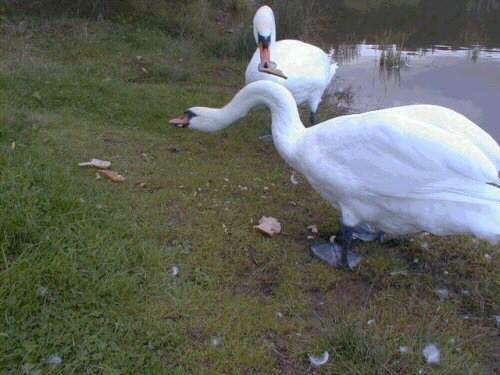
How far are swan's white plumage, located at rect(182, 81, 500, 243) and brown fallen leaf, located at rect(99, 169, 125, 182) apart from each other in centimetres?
143

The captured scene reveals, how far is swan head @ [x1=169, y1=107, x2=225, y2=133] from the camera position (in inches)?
170

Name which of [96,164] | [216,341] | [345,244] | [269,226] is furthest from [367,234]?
[96,164]

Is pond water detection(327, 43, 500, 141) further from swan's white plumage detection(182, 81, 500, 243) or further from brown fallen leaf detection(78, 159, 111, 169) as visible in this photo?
swan's white plumage detection(182, 81, 500, 243)

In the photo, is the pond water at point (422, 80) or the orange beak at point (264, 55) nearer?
the orange beak at point (264, 55)

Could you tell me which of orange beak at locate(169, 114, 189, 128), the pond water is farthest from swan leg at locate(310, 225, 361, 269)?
the pond water

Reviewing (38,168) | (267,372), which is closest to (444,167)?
(267,372)

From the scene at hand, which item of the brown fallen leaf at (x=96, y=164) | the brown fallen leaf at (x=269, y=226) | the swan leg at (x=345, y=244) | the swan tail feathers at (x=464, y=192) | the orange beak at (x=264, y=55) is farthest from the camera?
the orange beak at (x=264, y=55)

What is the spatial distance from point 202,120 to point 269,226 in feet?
3.17

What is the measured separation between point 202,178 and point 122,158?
774 millimetres

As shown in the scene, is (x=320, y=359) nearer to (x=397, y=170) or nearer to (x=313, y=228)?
(x=397, y=170)

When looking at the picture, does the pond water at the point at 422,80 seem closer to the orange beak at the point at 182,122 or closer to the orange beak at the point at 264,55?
the orange beak at the point at 264,55

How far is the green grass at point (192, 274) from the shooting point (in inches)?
109

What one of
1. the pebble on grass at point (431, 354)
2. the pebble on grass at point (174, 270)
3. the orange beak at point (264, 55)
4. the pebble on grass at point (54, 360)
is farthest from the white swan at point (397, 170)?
the orange beak at point (264, 55)

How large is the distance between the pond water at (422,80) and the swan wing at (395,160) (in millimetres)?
A: 4508
